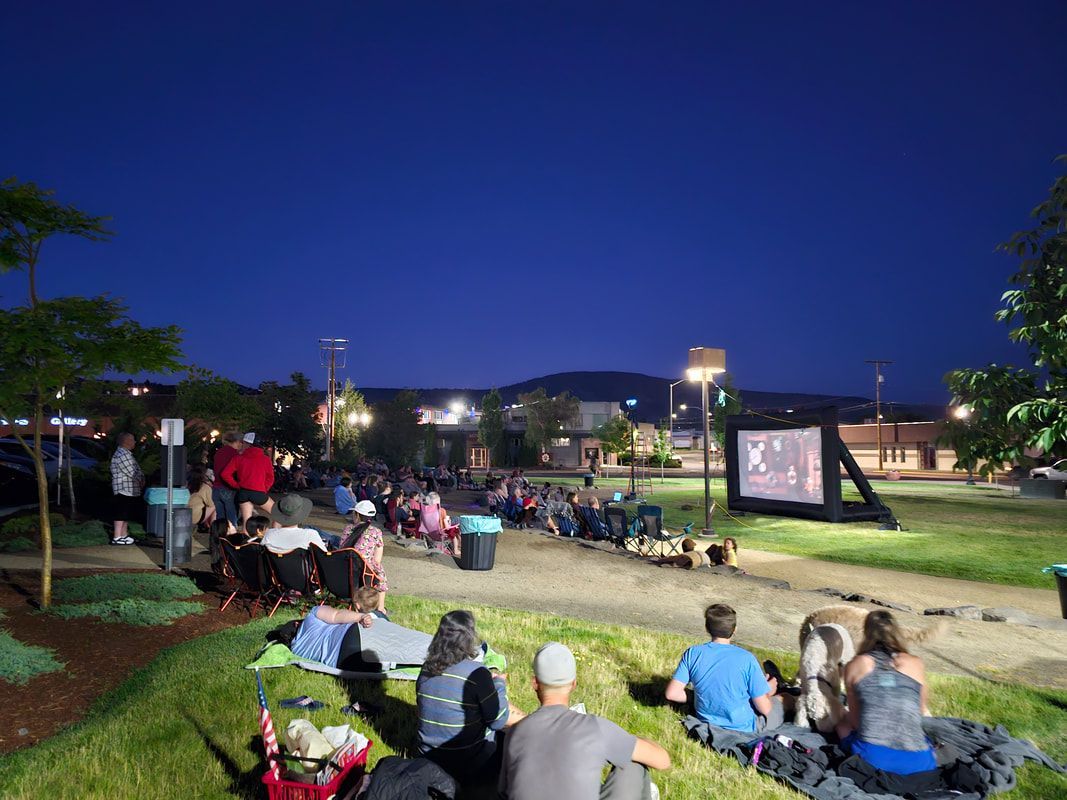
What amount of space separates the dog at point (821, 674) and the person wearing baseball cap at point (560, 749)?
2.08 meters

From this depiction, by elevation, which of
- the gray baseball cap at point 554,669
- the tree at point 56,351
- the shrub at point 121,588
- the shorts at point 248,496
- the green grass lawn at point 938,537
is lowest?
the green grass lawn at point 938,537

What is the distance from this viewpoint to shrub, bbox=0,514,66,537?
12.3 m

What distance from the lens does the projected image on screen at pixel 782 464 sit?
21.4 metres

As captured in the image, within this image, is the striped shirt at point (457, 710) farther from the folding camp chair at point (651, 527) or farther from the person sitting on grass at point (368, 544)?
the folding camp chair at point (651, 527)

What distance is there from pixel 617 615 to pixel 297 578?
384cm

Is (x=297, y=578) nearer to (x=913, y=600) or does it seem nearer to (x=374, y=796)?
(x=374, y=796)

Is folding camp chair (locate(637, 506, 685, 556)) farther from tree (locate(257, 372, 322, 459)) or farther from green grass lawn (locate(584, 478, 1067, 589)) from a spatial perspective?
tree (locate(257, 372, 322, 459))

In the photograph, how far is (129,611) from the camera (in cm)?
755

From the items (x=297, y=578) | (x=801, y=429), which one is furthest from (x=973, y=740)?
(x=801, y=429)

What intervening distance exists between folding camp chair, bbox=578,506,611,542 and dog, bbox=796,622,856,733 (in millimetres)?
11317

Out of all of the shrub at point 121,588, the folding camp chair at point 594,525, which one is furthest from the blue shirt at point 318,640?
the folding camp chair at point 594,525

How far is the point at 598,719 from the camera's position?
316cm

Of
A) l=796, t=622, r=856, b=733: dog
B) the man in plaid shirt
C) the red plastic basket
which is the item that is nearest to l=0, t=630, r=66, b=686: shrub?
the red plastic basket

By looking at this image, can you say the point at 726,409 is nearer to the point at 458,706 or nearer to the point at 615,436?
the point at 615,436
